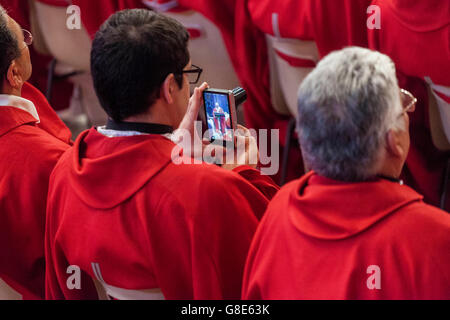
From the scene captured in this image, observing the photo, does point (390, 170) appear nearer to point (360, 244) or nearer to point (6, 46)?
point (360, 244)

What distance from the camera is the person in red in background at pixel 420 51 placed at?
6.22ft

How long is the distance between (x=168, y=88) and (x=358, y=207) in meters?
0.42

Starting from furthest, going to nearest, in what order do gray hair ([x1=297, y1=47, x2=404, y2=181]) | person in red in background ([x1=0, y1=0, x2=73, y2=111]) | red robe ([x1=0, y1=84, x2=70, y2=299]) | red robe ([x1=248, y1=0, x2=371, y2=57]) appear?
person in red in background ([x1=0, y1=0, x2=73, y2=111]) → red robe ([x1=248, y1=0, x2=371, y2=57]) → red robe ([x1=0, y1=84, x2=70, y2=299]) → gray hair ([x1=297, y1=47, x2=404, y2=181])

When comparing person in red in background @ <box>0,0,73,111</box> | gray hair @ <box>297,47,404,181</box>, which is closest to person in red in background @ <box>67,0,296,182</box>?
person in red in background @ <box>0,0,73,111</box>

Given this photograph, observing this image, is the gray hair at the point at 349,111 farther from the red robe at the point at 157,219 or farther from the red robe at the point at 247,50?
the red robe at the point at 247,50

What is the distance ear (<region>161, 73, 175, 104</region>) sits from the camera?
1316mm

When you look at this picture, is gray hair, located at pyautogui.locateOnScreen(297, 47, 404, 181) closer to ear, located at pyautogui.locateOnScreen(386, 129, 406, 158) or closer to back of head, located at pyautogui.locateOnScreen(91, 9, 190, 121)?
ear, located at pyautogui.locateOnScreen(386, 129, 406, 158)

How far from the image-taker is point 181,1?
8.30 feet

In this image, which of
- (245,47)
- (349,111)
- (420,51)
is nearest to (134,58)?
(349,111)

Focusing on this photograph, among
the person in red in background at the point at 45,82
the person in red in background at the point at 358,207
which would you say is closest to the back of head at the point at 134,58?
the person in red in background at the point at 358,207

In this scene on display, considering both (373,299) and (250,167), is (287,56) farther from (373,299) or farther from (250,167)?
(373,299)

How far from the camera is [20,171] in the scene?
5.34ft

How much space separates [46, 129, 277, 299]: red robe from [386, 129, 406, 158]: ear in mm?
330
